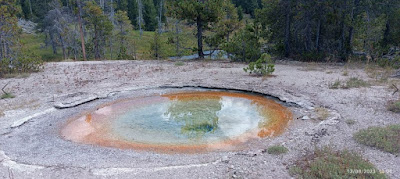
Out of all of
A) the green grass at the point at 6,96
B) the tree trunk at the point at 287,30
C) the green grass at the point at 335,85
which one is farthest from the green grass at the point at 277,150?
the tree trunk at the point at 287,30

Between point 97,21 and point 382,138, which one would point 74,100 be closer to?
point 382,138

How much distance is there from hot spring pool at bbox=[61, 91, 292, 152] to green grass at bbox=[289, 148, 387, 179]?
4.83 feet

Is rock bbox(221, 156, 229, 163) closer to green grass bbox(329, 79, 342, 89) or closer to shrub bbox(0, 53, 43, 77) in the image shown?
green grass bbox(329, 79, 342, 89)

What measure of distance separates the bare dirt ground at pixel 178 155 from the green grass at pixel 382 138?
14 centimetres

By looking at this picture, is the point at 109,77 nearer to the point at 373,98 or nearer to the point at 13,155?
the point at 13,155

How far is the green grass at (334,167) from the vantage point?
3750 millimetres

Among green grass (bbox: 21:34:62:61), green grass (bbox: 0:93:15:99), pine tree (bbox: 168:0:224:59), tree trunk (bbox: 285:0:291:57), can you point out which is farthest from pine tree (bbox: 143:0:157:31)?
green grass (bbox: 0:93:15:99)

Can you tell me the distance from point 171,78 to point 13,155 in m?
6.65

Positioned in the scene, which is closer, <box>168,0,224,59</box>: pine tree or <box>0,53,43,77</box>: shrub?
<box>0,53,43,77</box>: shrub

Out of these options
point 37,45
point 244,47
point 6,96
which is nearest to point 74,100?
point 6,96

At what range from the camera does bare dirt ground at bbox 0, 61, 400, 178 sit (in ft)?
14.0

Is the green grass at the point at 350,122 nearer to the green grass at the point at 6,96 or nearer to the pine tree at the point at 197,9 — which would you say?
the green grass at the point at 6,96

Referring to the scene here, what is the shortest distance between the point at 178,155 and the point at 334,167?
8.00 feet

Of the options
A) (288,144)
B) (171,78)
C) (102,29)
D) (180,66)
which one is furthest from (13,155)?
(102,29)
